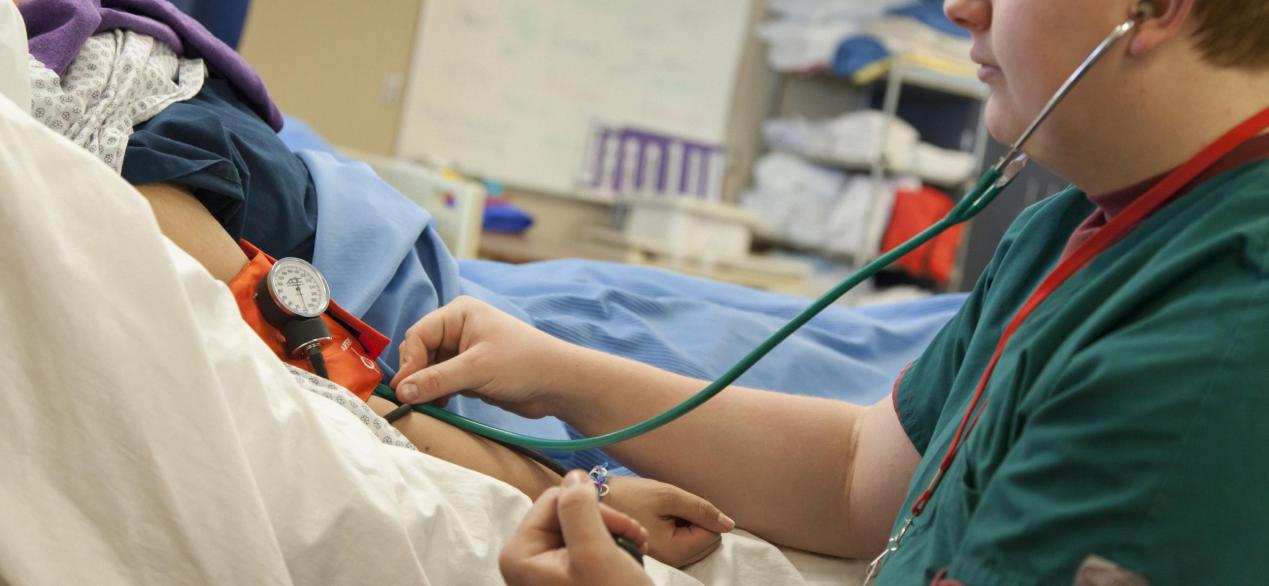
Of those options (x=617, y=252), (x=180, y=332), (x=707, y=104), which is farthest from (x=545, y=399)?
(x=707, y=104)

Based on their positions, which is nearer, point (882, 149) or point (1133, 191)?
point (1133, 191)

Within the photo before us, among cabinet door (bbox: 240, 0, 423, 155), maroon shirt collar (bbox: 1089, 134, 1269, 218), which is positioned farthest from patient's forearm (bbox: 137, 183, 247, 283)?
cabinet door (bbox: 240, 0, 423, 155)

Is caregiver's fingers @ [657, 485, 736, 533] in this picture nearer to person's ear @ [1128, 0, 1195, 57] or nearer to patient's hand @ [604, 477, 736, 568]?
patient's hand @ [604, 477, 736, 568]

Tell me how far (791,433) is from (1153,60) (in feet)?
1.56

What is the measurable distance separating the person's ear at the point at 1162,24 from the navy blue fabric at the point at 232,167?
2.40 feet

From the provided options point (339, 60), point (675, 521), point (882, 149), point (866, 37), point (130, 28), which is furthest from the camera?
point (866, 37)

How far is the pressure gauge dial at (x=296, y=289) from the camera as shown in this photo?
3.01ft

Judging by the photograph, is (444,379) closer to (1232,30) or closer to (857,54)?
(1232,30)

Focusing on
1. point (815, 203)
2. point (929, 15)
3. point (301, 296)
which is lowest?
point (815, 203)

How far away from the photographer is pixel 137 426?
59 cm

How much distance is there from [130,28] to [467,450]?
53cm

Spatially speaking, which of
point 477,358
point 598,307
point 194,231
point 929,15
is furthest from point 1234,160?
point 929,15

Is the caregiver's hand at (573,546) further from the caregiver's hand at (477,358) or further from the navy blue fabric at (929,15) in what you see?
the navy blue fabric at (929,15)

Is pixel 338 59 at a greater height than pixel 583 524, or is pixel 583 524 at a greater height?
pixel 583 524
